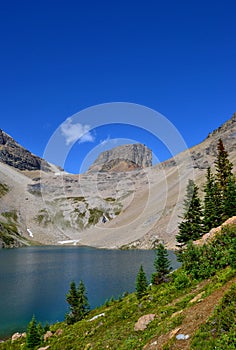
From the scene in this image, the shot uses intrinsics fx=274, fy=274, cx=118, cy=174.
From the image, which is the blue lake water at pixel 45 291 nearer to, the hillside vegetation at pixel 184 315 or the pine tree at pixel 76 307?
the pine tree at pixel 76 307

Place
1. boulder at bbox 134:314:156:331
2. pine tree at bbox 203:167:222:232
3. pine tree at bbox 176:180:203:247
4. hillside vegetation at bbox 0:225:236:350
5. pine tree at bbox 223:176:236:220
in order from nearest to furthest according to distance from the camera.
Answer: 1. hillside vegetation at bbox 0:225:236:350
2. boulder at bbox 134:314:156:331
3. pine tree at bbox 223:176:236:220
4. pine tree at bbox 203:167:222:232
5. pine tree at bbox 176:180:203:247

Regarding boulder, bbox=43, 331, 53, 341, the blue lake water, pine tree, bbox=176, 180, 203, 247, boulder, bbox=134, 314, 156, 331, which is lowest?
the blue lake water

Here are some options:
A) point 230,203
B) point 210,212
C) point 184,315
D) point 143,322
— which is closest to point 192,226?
point 210,212

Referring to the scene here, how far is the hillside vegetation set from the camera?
11.8 metres

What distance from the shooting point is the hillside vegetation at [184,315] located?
38.6 ft

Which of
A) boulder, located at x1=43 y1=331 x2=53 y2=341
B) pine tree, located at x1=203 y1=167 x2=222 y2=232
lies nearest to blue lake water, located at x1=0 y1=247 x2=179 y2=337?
boulder, located at x1=43 y1=331 x2=53 y2=341

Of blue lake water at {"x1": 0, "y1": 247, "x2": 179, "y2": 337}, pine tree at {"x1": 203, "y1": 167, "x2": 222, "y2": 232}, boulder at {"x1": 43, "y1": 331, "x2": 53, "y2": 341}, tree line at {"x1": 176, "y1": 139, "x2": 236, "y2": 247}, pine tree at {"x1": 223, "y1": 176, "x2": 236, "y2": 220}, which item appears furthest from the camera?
pine tree at {"x1": 203, "y1": 167, "x2": 222, "y2": 232}

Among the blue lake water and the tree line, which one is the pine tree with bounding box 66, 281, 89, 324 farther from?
the tree line

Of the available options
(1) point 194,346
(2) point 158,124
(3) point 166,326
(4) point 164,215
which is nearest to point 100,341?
(3) point 166,326

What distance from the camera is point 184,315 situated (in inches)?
599

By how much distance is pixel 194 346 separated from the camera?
11305 mm

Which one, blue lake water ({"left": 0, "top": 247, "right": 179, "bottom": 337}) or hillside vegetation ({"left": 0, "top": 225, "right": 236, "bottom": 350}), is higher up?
hillside vegetation ({"left": 0, "top": 225, "right": 236, "bottom": 350})

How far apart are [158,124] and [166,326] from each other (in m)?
51.9

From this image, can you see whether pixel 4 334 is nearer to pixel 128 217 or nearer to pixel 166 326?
pixel 166 326
